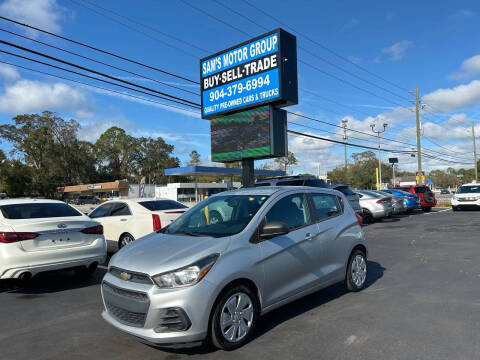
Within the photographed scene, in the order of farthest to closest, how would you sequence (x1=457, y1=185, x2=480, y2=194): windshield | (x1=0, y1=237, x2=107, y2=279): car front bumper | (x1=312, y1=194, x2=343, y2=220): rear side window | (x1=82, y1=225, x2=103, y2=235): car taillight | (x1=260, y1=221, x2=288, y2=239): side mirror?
1. (x1=457, y1=185, x2=480, y2=194): windshield
2. (x1=82, y1=225, x2=103, y2=235): car taillight
3. (x1=0, y1=237, x2=107, y2=279): car front bumper
4. (x1=312, y1=194, x2=343, y2=220): rear side window
5. (x1=260, y1=221, x2=288, y2=239): side mirror

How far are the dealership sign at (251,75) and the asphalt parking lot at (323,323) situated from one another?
29.7 ft

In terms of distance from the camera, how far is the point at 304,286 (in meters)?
4.63

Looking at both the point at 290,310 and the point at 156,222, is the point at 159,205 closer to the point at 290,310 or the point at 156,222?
the point at 156,222

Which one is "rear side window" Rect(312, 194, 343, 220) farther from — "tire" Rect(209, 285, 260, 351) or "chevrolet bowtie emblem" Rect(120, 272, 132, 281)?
"chevrolet bowtie emblem" Rect(120, 272, 132, 281)

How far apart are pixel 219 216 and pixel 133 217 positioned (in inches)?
185

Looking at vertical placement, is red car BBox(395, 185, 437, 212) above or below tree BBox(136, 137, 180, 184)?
below

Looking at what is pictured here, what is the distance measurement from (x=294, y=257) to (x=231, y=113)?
483 inches

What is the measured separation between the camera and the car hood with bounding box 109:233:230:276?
3.60 metres

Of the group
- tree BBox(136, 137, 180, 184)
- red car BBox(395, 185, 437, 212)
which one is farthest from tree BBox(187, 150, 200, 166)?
red car BBox(395, 185, 437, 212)

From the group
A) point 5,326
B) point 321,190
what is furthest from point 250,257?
point 5,326

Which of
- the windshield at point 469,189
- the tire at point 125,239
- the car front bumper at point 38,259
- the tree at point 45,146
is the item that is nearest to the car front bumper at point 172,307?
the car front bumper at point 38,259

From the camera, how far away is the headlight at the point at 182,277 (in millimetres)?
3512

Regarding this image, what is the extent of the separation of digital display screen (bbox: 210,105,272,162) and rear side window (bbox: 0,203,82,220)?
8486 mm

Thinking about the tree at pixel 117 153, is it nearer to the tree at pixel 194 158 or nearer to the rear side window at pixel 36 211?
the tree at pixel 194 158
